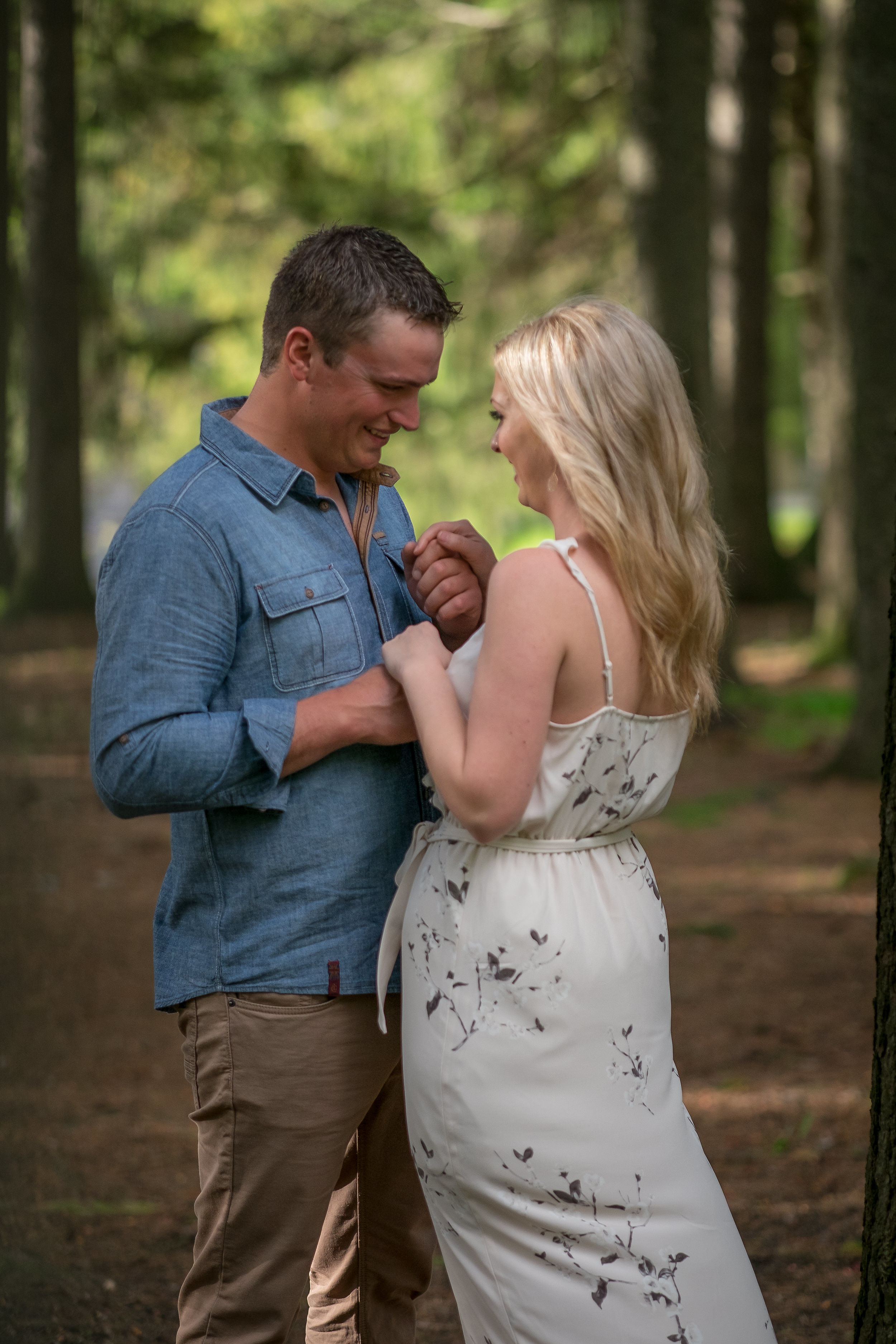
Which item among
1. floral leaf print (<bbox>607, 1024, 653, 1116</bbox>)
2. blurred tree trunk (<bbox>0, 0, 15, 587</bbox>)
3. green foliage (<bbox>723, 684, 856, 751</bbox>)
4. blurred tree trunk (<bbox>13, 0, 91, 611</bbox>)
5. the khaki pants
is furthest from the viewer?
green foliage (<bbox>723, 684, 856, 751</bbox>)

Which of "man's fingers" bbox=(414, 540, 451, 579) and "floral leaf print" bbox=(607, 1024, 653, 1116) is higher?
"man's fingers" bbox=(414, 540, 451, 579)

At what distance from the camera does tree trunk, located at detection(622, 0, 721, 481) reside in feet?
31.1

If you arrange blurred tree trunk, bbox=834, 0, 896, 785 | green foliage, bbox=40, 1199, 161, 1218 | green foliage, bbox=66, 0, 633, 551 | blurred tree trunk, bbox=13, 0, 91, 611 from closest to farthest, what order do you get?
green foliage, bbox=40, 1199, 161, 1218, blurred tree trunk, bbox=834, 0, 896, 785, blurred tree trunk, bbox=13, 0, 91, 611, green foliage, bbox=66, 0, 633, 551

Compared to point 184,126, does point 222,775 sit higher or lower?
lower

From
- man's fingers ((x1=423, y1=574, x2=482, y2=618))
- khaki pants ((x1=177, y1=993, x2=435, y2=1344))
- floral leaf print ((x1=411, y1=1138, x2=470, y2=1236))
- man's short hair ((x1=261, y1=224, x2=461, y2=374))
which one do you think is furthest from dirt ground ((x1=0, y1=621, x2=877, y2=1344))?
man's short hair ((x1=261, y1=224, x2=461, y2=374))

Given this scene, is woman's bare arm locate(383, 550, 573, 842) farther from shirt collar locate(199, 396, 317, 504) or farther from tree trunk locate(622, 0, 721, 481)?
tree trunk locate(622, 0, 721, 481)

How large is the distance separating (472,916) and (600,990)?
23 centimetres

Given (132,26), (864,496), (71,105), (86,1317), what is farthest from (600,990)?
(132,26)

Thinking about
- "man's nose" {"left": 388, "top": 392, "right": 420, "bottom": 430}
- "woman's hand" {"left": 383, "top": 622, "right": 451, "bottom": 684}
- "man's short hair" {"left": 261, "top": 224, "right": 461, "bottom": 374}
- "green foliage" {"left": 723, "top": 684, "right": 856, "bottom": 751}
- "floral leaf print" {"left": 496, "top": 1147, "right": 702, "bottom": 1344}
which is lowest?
"green foliage" {"left": 723, "top": 684, "right": 856, "bottom": 751}

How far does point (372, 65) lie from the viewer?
13.9 metres

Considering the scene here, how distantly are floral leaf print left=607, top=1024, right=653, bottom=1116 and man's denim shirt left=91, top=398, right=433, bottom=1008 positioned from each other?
46 centimetres

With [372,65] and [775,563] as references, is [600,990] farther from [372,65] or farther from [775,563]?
[775,563]

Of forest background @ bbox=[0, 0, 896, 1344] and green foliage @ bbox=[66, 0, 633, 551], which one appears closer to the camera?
forest background @ bbox=[0, 0, 896, 1344]

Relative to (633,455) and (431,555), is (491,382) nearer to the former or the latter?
(431,555)
